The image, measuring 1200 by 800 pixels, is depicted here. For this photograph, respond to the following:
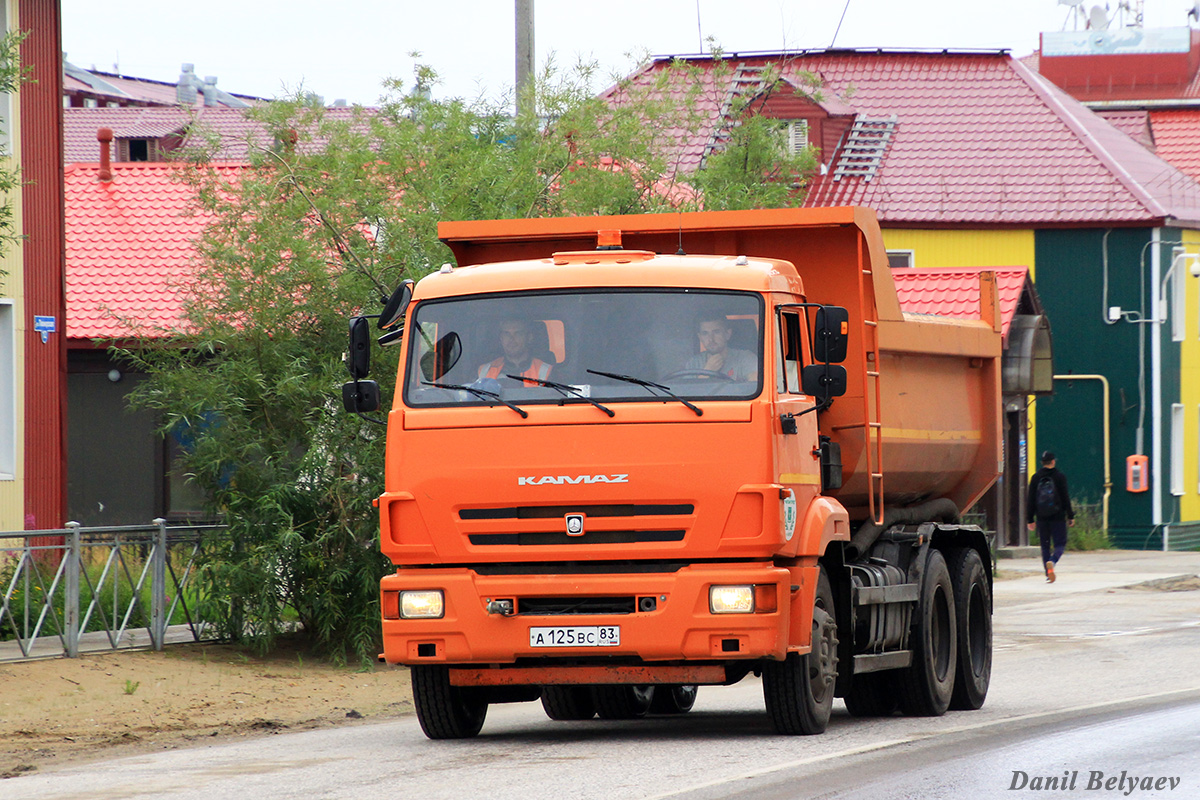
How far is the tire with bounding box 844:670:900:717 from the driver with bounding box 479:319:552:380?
360 cm

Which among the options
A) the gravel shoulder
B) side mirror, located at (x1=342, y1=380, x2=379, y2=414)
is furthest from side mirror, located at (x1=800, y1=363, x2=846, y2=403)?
the gravel shoulder

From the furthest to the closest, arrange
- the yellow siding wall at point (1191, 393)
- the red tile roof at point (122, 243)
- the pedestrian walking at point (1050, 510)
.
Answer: the yellow siding wall at point (1191, 393), the pedestrian walking at point (1050, 510), the red tile roof at point (122, 243)

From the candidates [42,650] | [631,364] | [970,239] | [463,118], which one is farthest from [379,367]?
[970,239]

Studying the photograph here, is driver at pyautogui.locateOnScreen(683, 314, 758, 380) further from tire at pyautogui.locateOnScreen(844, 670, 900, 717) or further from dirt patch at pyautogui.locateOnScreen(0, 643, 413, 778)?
dirt patch at pyautogui.locateOnScreen(0, 643, 413, 778)

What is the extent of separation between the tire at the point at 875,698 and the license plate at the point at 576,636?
3043 millimetres

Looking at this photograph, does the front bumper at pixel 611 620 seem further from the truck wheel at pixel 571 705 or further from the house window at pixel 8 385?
the house window at pixel 8 385

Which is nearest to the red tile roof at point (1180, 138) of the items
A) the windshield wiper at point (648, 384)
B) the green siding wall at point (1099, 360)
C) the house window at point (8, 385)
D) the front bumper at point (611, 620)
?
the green siding wall at point (1099, 360)

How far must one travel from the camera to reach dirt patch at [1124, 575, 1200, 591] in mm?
26359

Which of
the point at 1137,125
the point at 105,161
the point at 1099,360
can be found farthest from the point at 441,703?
the point at 1137,125

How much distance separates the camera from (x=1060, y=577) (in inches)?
1118

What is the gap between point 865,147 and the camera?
38.7 m

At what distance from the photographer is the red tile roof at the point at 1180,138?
44.3m

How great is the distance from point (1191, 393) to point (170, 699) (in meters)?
29.3

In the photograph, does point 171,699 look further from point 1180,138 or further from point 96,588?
point 1180,138
